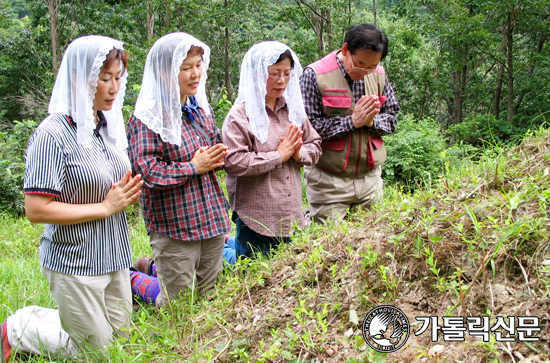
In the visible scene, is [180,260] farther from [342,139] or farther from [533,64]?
[533,64]

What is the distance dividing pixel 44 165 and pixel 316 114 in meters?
1.98

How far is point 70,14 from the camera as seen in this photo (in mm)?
16406

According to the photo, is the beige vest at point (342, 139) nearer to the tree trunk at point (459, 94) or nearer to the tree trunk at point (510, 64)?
the tree trunk at point (510, 64)

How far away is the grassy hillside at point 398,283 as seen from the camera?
177 centimetres

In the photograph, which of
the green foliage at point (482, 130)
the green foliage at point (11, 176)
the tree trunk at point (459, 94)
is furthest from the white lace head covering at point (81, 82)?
the tree trunk at point (459, 94)

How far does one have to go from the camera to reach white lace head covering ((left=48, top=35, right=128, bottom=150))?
89.0 inches

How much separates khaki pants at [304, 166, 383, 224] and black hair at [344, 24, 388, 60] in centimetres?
96

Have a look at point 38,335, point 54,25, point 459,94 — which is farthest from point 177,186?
point 54,25

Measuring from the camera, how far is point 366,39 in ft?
10.4

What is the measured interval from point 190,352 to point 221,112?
7248 mm

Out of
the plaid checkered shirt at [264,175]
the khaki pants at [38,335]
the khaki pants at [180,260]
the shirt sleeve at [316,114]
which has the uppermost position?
the shirt sleeve at [316,114]

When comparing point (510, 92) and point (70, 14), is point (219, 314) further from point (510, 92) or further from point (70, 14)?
point (70, 14)

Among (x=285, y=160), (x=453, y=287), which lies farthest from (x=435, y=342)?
(x=285, y=160)

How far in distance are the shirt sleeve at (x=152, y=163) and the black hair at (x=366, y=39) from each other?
4.85 ft
